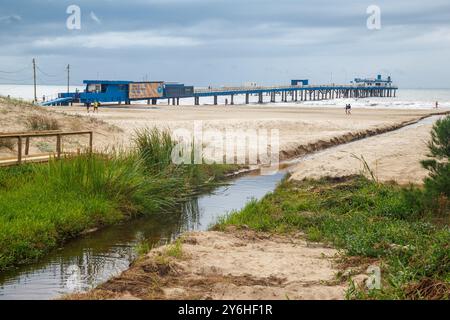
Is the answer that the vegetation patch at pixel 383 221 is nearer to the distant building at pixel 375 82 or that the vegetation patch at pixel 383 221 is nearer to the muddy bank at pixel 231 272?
the muddy bank at pixel 231 272

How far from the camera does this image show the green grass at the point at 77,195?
9.74m

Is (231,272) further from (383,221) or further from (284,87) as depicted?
(284,87)

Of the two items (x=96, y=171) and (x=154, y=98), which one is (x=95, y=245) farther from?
(x=154, y=98)

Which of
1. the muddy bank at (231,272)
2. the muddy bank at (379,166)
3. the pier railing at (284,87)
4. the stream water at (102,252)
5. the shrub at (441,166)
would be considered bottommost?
the stream water at (102,252)

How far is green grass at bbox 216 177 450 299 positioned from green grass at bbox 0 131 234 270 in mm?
2294

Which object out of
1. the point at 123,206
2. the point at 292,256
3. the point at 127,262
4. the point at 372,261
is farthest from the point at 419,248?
the point at 123,206

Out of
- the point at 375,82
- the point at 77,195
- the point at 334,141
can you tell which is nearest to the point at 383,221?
the point at 77,195

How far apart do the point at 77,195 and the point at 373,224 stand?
18.7ft

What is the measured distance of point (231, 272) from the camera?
7727mm

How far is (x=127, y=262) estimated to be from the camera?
926 cm

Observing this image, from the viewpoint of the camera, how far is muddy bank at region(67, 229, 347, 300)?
6.77 metres

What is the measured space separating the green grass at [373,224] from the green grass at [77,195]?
2294mm

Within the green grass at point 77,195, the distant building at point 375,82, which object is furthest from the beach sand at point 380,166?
the distant building at point 375,82
